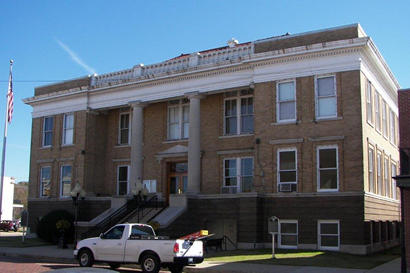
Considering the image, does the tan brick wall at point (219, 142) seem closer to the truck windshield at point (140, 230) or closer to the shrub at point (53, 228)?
the shrub at point (53, 228)

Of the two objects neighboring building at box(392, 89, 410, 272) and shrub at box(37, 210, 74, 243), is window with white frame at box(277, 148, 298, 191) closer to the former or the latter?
neighboring building at box(392, 89, 410, 272)

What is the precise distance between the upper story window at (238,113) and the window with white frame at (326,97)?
5.23m

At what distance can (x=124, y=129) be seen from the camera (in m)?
37.7

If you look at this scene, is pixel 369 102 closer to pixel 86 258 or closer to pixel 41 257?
pixel 86 258

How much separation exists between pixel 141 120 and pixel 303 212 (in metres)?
13.2

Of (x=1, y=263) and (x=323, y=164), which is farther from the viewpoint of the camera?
(x=323, y=164)

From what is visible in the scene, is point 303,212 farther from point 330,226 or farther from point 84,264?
point 84,264

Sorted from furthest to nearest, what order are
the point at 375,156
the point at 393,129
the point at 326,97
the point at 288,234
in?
the point at 393,129 < the point at 375,156 < the point at 326,97 < the point at 288,234

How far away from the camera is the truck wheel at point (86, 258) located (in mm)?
20469

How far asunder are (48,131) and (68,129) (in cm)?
221

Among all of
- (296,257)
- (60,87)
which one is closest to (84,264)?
(296,257)

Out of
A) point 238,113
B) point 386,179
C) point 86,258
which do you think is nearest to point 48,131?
point 238,113

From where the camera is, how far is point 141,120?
114 feet

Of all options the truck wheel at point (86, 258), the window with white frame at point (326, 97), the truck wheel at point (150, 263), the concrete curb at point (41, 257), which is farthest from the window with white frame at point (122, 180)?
the truck wheel at point (150, 263)
